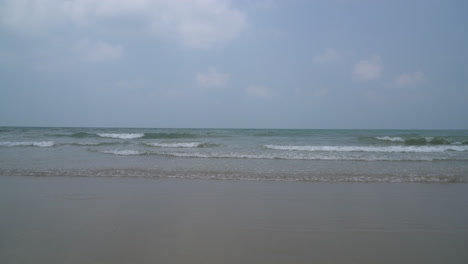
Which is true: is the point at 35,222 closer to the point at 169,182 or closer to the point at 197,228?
the point at 197,228

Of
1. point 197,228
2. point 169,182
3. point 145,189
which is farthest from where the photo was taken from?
point 169,182

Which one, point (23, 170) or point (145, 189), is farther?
point (23, 170)

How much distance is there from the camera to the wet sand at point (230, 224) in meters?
2.79

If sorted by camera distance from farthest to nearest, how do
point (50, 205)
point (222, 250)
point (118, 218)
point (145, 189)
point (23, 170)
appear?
1. point (23, 170)
2. point (145, 189)
3. point (50, 205)
4. point (118, 218)
5. point (222, 250)

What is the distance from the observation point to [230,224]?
3627 millimetres

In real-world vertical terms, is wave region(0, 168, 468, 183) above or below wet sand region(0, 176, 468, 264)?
above

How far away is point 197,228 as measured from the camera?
349 cm

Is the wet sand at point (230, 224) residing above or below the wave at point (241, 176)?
below

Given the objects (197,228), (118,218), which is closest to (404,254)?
(197,228)

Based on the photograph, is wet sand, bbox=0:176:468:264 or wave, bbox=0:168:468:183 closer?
wet sand, bbox=0:176:468:264

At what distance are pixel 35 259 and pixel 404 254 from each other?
419 centimetres

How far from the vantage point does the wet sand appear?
2.79 metres

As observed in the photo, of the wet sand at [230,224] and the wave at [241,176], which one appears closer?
the wet sand at [230,224]

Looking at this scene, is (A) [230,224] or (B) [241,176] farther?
(B) [241,176]
